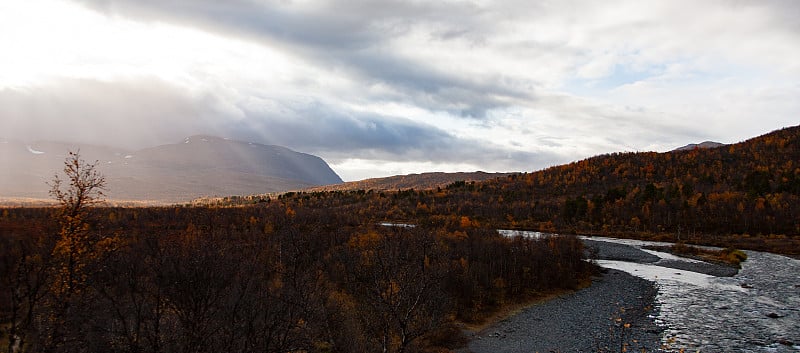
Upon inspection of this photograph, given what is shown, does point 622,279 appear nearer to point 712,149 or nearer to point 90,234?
point 90,234

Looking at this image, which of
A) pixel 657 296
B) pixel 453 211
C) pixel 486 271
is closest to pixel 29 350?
pixel 486 271

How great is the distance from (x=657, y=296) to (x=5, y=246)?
131 feet

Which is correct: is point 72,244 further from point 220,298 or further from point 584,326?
point 584,326

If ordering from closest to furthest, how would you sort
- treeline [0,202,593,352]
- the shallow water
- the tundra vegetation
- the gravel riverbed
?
treeline [0,202,593,352] → the tundra vegetation → the gravel riverbed → the shallow water

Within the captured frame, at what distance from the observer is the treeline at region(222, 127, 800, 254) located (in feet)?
297

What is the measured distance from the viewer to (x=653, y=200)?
369 ft

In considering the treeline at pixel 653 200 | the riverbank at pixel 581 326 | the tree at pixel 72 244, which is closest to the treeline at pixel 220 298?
the tree at pixel 72 244

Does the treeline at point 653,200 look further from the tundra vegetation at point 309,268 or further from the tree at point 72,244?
the tree at point 72,244

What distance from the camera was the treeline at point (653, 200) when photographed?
90.4 m

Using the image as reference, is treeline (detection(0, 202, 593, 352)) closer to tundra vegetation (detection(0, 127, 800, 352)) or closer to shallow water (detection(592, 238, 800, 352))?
tundra vegetation (detection(0, 127, 800, 352))

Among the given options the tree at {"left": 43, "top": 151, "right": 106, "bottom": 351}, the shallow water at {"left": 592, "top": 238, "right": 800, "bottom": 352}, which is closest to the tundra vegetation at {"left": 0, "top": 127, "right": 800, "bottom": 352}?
the tree at {"left": 43, "top": 151, "right": 106, "bottom": 351}

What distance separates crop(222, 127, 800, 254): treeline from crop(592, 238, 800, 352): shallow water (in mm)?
32738

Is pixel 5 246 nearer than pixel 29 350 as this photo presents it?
Yes

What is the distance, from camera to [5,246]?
1045 cm
